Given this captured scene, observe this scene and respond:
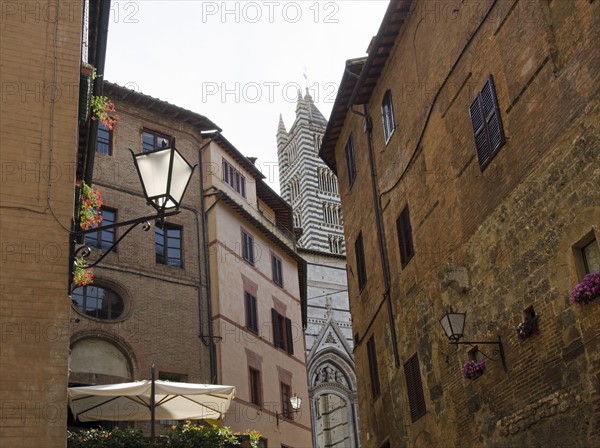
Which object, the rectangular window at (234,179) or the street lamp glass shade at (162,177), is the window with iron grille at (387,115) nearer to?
the street lamp glass shade at (162,177)

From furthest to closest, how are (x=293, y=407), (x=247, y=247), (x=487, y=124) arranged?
1. (x=247, y=247)
2. (x=293, y=407)
3. (x=487, y=124)

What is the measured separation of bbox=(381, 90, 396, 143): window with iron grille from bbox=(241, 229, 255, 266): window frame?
11051 mm

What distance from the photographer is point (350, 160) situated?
22.0 metres

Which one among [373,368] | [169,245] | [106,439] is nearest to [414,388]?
[373,368]

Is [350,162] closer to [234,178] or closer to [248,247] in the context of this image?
[248,247]

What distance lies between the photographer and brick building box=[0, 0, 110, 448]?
375 inches

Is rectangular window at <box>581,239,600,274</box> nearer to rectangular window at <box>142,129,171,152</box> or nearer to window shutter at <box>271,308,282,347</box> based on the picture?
rectangular window at <box>142,129,171,152</box>

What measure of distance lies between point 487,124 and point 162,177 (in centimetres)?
701

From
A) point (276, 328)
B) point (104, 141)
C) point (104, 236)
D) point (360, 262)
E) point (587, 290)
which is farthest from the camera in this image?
point (276, 328)

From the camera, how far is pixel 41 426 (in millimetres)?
9414

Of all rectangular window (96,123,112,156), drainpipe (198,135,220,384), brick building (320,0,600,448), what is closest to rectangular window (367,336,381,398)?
brick building (320,0,600,448)

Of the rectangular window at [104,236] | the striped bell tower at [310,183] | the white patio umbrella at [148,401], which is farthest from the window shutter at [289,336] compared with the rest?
the striped bell tower at [310,183]

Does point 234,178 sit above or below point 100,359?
above

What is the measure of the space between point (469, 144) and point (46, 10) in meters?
7.15
